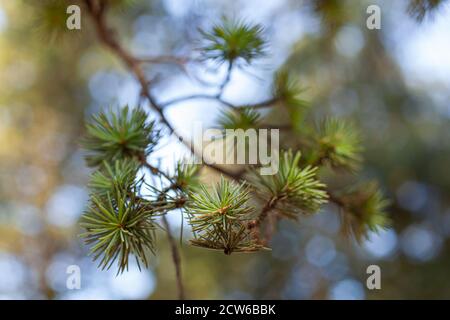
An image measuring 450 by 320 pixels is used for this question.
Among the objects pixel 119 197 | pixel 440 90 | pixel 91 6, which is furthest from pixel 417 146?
pixel 119 197

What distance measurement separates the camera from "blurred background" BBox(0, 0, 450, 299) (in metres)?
1.93

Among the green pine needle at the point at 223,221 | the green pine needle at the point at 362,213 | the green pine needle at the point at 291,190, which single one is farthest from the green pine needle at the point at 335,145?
the green pine needle at the point at 223,221

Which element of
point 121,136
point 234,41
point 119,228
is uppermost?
point 234,41

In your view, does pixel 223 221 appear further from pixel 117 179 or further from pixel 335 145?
pixel 335 145

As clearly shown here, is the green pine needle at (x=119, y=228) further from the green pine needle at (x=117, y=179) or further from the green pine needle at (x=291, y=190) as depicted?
the green pine needle at (x=291, y=190)

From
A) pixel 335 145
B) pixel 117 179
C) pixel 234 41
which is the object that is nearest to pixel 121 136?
pixel 117 179

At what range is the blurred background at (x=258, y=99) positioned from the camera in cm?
193

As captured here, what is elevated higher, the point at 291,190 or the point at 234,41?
the point at 234,41

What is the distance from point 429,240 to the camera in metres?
1.99

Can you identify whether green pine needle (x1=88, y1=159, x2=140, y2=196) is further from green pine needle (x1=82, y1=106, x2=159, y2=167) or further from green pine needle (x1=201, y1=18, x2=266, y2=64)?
green pine needle (x1=201, y1=18, x2=266, y2=64)

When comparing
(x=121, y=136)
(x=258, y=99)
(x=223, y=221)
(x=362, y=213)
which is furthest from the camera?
(x=258, y=99)

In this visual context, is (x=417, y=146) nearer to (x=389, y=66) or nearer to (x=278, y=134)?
(x=389, y=66)

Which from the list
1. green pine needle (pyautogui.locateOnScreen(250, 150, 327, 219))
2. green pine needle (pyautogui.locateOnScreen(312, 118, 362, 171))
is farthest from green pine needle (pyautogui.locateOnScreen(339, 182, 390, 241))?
green pine needle (pyautogui.locateOnScreen(250, 150, 327, 219))

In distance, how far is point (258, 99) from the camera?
160 cm
